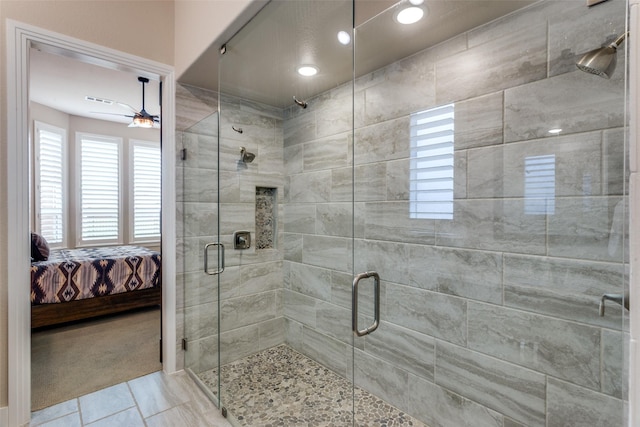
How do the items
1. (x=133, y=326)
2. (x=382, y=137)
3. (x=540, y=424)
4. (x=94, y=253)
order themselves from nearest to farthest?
(x=540, y=424), (x=382, y=137), (x=133, y=326), (x=94, y=253)

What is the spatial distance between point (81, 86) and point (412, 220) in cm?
429

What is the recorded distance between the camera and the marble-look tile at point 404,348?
6.14 feet

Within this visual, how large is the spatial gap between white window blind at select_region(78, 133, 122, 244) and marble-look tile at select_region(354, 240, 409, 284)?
16.1ft

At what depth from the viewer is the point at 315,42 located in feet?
6.01

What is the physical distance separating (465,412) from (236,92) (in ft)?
8.14

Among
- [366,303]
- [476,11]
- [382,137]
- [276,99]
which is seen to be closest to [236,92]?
[276,99]

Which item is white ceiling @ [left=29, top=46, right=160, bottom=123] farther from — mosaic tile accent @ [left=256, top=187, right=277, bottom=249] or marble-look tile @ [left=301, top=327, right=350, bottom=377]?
marble-look tile @ [left=301, top=327, right=350, bottom=377]

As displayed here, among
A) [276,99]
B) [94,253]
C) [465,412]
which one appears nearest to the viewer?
[465,412]

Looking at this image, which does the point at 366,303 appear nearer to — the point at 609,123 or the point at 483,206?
the point at 483,206

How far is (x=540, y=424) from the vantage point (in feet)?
4.76

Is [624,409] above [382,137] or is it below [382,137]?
below

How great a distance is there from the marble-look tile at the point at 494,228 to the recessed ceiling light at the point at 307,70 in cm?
122

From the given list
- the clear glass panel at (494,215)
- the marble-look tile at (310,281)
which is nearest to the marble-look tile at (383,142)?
the clear glass panel at (494,215)

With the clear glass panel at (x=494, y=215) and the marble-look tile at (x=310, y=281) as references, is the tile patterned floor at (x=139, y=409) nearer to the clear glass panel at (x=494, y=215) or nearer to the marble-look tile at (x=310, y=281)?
the marble-look tile at (x=310, y=281)
